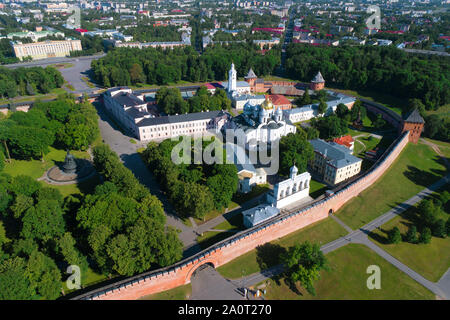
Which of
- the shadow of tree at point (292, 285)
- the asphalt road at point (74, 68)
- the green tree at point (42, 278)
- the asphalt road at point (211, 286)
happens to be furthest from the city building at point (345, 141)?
the asphalt road at point (74, 68)

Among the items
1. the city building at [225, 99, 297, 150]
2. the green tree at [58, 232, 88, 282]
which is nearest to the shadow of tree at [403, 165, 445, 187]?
the city building at [225, 99, 297, 150]

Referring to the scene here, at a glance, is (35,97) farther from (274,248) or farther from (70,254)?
(274,248)

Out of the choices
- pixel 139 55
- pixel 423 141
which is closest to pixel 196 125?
pixel 423 141

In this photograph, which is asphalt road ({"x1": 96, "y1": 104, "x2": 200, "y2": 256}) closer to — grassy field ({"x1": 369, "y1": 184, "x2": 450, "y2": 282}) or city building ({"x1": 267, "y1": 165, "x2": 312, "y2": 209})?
city building ({"x1": 267, "y1": 165, "x2": 312, "y2": 209})

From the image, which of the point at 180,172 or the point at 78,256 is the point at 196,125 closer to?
the point at 180,172

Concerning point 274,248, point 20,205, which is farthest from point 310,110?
point 20,205
